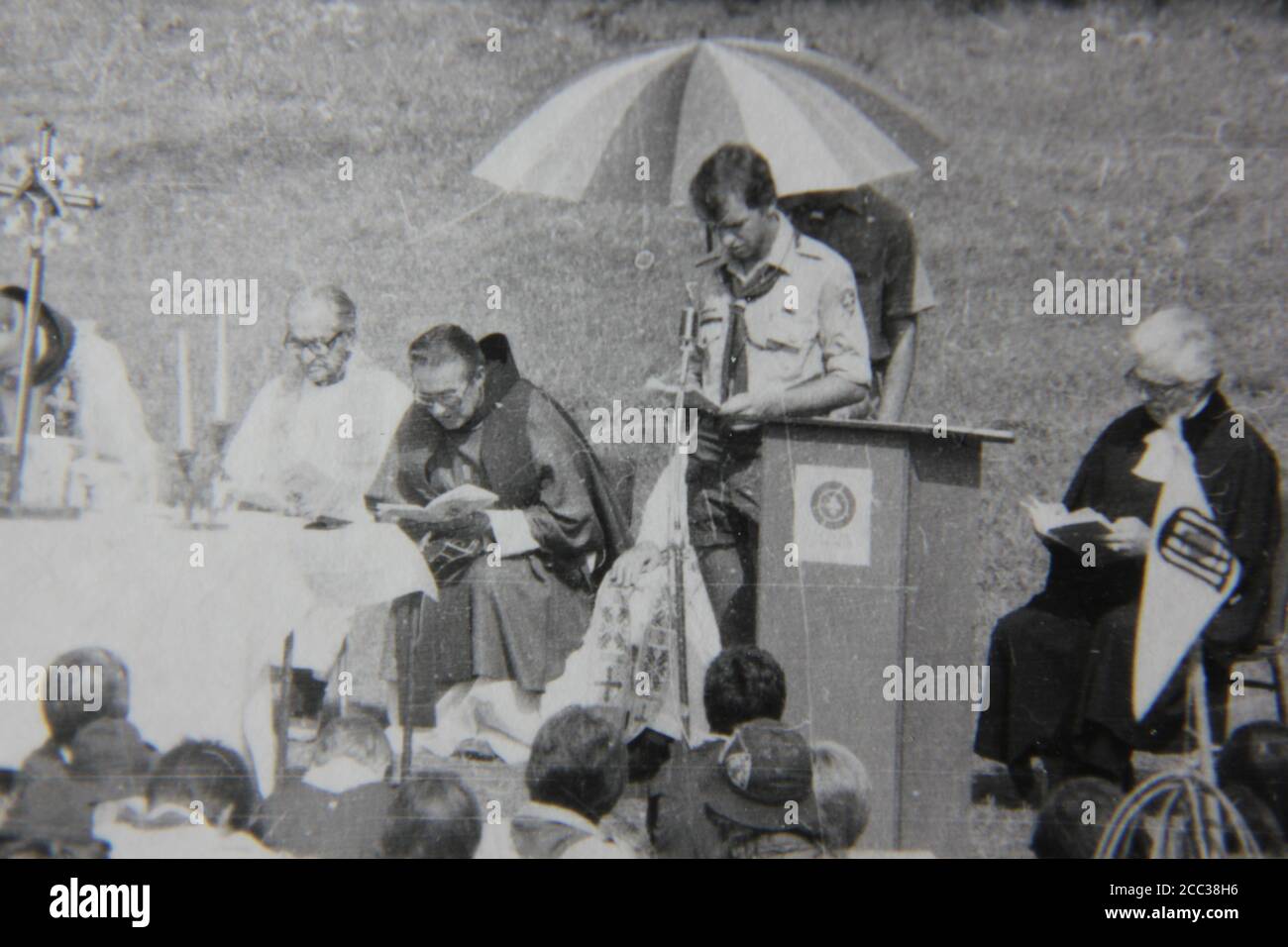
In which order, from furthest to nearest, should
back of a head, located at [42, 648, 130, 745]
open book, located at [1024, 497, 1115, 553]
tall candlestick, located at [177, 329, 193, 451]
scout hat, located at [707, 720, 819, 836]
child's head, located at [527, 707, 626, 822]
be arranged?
1. tall candlestick, located at [177, 329, 193, 451]
2. open book, located at [1024, 497, 1115, 553]
3. back of a head, located at [42, 648, 130, 745]
4. child's head, located at [527, 707, 626, 822]
5. scout hat, located at [707, 720, 819, 836]

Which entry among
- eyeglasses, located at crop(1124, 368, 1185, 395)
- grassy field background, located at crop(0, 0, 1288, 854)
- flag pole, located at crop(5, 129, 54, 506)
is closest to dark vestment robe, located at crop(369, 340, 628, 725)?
grassy field background, located at crop(0, 0, 1288, 854)

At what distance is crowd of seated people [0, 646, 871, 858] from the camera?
472cm

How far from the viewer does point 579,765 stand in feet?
15.6

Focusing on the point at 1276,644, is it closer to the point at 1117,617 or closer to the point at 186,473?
the point at 1117,617

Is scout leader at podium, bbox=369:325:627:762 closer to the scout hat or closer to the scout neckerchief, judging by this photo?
the scout neckerchief

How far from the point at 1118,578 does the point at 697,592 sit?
4.97ft

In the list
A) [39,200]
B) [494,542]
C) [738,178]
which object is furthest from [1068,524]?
[39,200]

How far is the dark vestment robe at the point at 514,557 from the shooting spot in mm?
4969

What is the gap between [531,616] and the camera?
5.00 meters

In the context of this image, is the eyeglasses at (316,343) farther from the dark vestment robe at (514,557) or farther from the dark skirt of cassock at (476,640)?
the dark skirt of cassock at (476,640)

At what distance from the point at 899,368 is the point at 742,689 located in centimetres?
131

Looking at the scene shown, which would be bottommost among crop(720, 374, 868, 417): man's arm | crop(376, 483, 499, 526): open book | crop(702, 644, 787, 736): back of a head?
crop(702, 644, 787, 736): back of a head

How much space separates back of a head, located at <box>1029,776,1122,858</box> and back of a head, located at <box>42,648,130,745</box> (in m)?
3.26

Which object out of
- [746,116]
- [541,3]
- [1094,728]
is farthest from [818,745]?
[541,3]
